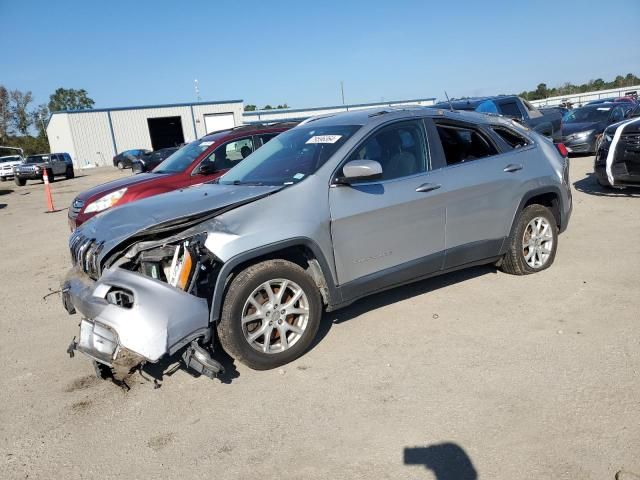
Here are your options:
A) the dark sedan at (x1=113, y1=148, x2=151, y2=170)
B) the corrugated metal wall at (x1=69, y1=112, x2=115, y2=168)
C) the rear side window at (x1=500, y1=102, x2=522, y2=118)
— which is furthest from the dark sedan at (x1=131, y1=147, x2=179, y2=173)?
the corrugated metal wall at (x1=69, y1=112, x2=115, y2=168)

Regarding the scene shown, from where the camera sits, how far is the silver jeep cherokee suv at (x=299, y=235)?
3.21 metres

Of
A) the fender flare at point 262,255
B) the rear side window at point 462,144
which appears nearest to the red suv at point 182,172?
the rear side window at point 462,144

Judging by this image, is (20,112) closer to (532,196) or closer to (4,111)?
(4,111)

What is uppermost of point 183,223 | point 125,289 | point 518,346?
point 183,223

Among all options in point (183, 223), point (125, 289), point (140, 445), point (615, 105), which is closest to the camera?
point (140, 445)

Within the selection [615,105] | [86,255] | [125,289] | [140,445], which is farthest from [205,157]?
[615,105]

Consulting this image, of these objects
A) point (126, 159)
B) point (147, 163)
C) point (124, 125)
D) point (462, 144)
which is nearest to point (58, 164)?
point (126, 159)

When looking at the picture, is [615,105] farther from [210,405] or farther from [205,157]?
[210,405]

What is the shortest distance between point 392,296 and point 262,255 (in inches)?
73.8

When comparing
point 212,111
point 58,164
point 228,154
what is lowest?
point 228,154

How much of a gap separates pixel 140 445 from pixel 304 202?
192cm

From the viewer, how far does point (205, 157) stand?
293 inches

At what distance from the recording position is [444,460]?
257 centimetres

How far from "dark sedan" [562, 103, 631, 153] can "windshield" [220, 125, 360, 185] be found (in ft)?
41.6
